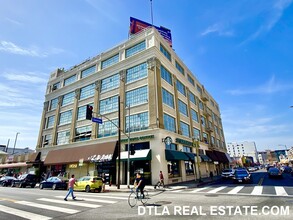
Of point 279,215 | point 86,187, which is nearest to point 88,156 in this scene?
point 86,187

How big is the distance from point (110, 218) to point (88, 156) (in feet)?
67.7

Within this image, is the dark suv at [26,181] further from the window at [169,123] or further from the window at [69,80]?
the window at [69,80]

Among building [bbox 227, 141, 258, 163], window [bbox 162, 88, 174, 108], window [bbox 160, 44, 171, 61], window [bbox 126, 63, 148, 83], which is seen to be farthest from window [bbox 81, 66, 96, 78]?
building [bbox 227, 141, 258, 163]

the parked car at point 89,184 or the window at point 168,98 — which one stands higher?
the window at point 168,98

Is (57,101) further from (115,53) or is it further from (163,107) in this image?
(163,107)

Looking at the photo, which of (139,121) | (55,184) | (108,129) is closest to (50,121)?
(108,129)

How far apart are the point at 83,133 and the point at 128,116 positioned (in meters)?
10.3

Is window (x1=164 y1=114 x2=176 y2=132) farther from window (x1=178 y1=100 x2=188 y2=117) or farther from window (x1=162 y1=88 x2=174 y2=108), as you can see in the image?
window (x1=178 y1=100 x2=188 y2=117)

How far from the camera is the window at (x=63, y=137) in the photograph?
112ft

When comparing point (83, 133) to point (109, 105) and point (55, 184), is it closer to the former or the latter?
point (109, 105)

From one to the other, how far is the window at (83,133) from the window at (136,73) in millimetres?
10771

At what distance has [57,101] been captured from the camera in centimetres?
4041

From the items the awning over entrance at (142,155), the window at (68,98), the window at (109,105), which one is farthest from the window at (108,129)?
the window at (68,98)

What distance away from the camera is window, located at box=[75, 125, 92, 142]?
101 ft
